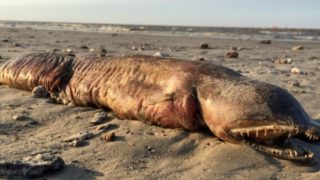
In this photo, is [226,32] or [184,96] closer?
[184,96]

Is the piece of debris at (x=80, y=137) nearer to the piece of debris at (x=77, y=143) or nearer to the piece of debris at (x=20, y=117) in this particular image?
the piece of debris at (x=77, y=143)

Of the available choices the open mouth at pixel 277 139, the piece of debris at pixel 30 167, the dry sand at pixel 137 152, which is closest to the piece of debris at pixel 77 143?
the dry sand at pixel 137 152

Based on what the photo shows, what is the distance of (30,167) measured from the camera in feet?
11.7

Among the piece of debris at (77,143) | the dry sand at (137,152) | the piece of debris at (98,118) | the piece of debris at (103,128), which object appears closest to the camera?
the dry sand at (137,152)

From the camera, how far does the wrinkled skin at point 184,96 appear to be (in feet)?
13.7

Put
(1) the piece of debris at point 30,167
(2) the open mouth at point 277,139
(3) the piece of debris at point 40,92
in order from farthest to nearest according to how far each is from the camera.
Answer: (3) the piece of debris at point 40,92, (2) the open mouth at point 277,139, (1) the piece of debris at point 30,167

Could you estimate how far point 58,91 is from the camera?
635cm

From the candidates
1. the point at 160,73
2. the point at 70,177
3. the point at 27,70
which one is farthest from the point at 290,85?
the point at 70,177

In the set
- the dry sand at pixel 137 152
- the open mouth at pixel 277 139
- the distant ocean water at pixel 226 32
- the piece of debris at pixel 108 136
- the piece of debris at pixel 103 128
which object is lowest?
the distant ocean water at pixel 226 32

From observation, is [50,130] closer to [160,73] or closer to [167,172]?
[160,73]

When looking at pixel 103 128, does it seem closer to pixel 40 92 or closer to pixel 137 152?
pixel 137 152

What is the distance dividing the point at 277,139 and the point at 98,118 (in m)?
1.92

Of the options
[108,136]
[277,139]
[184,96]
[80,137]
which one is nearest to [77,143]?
[80,137]

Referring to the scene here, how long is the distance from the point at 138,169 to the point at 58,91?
2.74 metres
